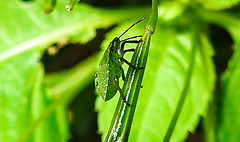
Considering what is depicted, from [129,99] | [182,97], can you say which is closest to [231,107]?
[182,97]

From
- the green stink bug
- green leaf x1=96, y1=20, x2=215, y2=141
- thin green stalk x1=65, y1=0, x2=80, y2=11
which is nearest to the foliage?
green leaf x1=96, y1=20, x2=215, y2=141

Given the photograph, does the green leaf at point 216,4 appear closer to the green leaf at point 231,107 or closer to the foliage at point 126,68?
the foliage at point 126,68

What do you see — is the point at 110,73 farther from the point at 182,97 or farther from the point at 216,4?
the point at 216,4

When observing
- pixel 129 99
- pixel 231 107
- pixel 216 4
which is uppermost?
pixel 216 4

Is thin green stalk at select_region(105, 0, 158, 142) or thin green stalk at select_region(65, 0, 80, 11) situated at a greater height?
thin green stalk at select_region(65, 0, 80, 11)

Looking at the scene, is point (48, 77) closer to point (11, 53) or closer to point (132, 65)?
point (11, 53)

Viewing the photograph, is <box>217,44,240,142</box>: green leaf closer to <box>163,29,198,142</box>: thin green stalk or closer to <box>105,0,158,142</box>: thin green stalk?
<box>163,29,198,142</box>: thin green stalk

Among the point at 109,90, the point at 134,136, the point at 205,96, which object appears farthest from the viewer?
the point at 205,96

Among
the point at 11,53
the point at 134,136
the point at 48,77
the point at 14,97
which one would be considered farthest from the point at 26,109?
the point at 134,136
